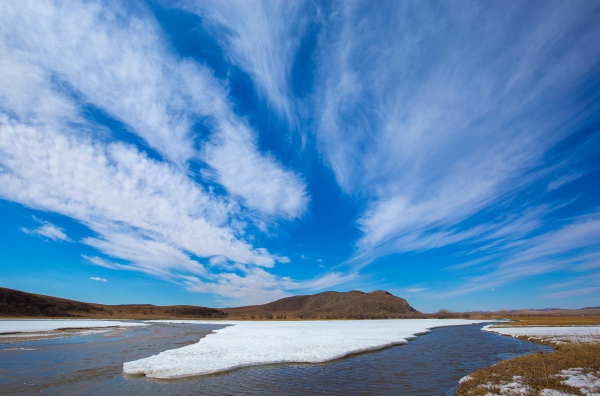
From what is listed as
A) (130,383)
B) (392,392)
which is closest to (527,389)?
(392,392)

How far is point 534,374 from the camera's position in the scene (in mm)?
10805

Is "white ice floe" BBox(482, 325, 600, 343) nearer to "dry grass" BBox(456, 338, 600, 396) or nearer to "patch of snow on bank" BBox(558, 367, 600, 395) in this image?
"dry grass" BBox(456, 338, 600, 396)

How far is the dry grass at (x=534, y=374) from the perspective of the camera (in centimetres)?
926

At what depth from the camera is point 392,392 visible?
10461mm

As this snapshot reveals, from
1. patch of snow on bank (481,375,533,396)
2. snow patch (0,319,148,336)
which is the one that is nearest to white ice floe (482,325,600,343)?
patch of snow on bank (481,375,533,396)

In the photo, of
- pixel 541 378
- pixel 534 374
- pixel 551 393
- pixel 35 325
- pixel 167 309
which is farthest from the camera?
pixel 167 309

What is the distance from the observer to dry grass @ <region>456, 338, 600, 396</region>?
364 inches

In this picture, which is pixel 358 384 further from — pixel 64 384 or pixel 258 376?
pixel 64 384

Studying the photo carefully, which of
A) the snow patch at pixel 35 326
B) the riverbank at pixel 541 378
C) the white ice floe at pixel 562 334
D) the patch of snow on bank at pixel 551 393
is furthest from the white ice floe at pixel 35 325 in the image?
the white ice floe at pixel 562 334

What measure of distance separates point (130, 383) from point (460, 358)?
18.1m

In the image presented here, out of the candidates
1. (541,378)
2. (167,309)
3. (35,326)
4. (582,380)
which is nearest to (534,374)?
(541,378)

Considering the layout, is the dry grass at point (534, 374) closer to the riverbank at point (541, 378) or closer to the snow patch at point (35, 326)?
the riverbank at point (541, 378)

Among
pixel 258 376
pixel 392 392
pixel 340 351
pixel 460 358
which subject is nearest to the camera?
pixel 392 392

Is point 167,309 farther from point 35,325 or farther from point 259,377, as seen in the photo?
point 259,377
